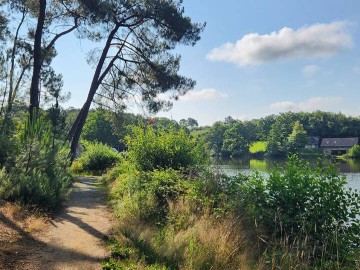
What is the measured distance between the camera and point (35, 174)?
8.19 meters

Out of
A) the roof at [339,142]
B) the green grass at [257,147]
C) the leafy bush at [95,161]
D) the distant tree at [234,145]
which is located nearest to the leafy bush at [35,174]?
the leafy bush at [95,161]

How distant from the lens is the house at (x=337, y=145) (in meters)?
80.1

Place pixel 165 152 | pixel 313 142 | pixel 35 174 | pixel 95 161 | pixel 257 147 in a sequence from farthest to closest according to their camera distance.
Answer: pixel 313 142, pixel 257 147, pixel 95 161, pixel 165 152, pixel 35 174

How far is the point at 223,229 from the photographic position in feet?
18.2

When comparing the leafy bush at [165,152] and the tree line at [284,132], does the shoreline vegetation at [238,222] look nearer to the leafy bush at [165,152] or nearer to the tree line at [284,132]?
the leafy bush at [165,152]

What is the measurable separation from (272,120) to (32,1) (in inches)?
4336

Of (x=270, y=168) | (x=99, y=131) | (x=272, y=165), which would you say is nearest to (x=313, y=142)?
(x=99, y=131)

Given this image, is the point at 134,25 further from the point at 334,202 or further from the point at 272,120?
the point at 272,120

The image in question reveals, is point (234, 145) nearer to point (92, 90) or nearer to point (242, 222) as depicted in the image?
point (92, 90)

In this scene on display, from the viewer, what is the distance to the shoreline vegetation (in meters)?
4.88

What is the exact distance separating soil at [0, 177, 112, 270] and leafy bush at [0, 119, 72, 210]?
542 mm

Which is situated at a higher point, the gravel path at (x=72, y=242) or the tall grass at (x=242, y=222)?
the tall grass at (x=242, y=222)

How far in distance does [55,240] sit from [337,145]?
87.6 m

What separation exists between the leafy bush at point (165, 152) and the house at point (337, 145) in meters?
78.5
